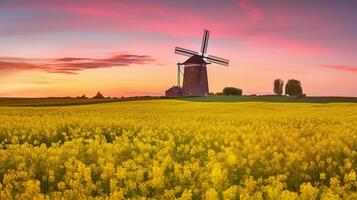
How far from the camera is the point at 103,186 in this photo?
909 cm

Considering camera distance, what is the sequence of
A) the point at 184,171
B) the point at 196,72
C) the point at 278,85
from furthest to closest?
the point at 278,85 → the point at 196,72 → the point at 184,171

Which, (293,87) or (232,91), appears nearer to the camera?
(232,91)

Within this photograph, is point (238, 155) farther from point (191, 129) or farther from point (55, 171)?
point (191, 129)

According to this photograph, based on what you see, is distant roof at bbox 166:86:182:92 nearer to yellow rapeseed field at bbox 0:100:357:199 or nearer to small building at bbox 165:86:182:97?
small building at bbox 165:86:182:97

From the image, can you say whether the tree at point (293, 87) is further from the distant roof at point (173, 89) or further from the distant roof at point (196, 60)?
the distant roof at point (196, 60)

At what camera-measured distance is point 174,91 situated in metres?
90.5

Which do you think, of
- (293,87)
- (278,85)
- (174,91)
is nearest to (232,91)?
(174,91)

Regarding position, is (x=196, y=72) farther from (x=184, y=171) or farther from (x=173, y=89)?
(x=184, y=171)

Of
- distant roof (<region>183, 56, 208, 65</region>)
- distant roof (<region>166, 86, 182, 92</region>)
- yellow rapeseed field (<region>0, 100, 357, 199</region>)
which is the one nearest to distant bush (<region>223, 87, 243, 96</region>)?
distant roof (<region>166, 86, 182, 92</region>)

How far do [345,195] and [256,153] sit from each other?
3.88 metres

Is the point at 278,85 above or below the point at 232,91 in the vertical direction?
above

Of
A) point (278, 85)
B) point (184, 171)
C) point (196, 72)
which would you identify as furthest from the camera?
point (278, 85)

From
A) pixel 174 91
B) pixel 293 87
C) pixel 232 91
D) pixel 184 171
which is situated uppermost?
pixel 293 87

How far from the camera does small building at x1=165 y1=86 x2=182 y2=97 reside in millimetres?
89575
